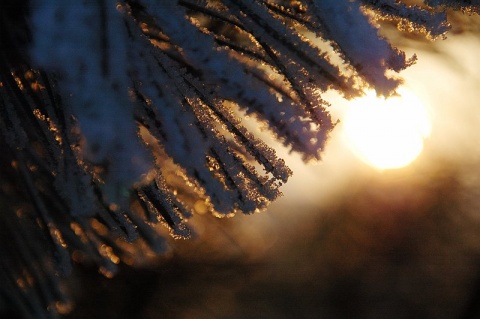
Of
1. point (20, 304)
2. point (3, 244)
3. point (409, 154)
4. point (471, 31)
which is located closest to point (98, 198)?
point (3, 244)

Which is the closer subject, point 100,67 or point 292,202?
point 100,67

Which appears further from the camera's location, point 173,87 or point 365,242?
point 365,242

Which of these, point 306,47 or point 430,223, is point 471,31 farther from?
point 306,47

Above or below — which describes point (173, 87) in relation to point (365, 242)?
below

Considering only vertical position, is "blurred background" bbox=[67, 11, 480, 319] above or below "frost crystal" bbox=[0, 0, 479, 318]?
above

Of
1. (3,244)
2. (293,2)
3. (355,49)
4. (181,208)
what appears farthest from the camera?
(3,244)
